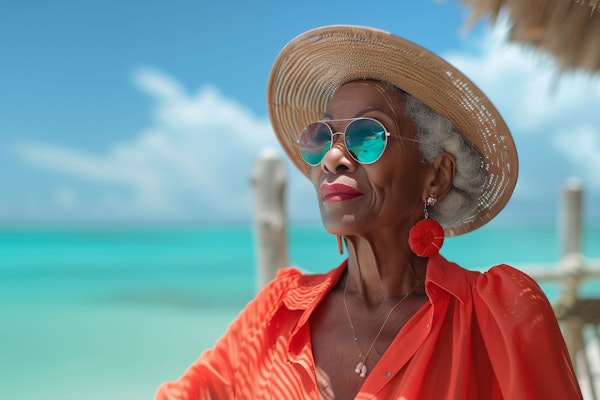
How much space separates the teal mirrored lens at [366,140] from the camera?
180 cm

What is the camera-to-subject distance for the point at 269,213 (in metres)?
4.18

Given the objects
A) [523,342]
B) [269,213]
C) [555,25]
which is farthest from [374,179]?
[269,213]

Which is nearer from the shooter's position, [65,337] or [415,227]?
[415,227]

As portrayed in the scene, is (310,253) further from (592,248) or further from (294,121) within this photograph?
(294,121)

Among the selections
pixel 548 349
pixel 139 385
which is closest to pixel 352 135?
pixel 548 349

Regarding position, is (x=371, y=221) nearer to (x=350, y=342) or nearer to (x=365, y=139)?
(x=365, y=139)

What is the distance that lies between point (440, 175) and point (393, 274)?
349mm

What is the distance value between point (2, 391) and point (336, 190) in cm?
996

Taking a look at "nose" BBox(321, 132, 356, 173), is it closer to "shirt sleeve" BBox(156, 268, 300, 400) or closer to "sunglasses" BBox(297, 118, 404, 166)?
"sunglasses" BBox(297, 118, 404, 166)

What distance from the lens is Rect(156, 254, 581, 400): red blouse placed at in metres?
1.55

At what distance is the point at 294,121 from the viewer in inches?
94.2

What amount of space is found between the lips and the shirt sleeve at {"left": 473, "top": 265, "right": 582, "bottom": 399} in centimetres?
46

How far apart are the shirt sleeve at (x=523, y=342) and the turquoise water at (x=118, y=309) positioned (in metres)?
4.63

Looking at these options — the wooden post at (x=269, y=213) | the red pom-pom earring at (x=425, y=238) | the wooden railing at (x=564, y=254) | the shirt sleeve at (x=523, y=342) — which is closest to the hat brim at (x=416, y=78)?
the red pom-pom earring at (x=425, y=238)
